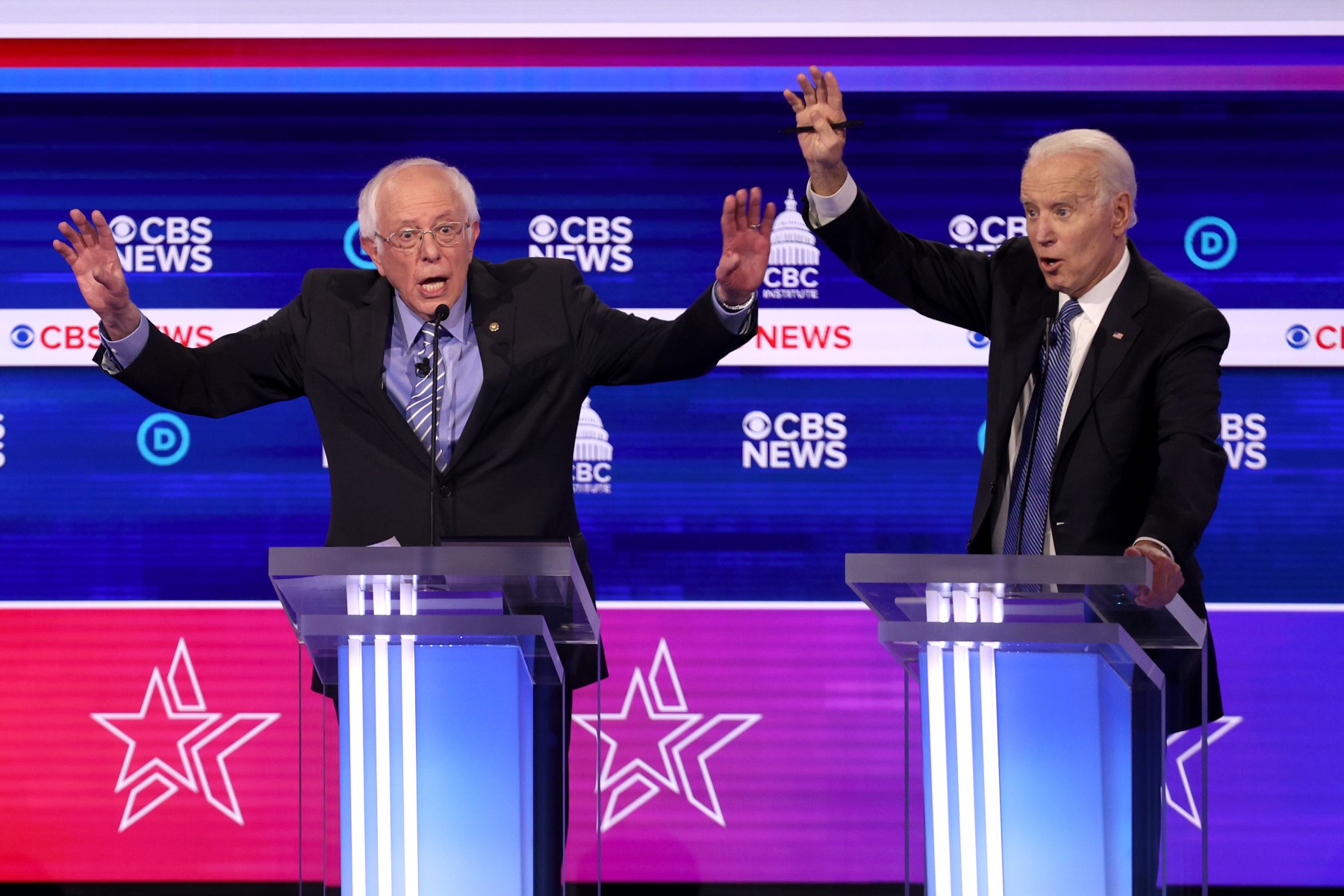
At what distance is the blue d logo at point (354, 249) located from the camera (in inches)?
165

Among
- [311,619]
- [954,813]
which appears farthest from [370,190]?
[954,813]

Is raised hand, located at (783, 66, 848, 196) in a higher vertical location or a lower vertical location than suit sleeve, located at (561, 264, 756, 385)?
higher

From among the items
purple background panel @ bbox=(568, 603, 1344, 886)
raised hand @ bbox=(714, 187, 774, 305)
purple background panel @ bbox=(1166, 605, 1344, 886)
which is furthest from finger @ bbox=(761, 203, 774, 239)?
purple background panel @ bbox=(1166, 605, 1344, 886)

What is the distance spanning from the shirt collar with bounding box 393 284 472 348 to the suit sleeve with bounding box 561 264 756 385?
204mm

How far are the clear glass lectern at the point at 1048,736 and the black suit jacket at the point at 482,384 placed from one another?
36.2 inches

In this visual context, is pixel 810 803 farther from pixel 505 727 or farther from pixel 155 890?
pixel 505 727

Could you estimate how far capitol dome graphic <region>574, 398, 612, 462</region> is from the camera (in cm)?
419

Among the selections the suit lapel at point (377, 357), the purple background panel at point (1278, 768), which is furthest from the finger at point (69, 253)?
the purple background panel at point (1278, 768)

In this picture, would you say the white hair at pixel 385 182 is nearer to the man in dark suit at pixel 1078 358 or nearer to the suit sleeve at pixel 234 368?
the suit sleeve at pixel 234 368

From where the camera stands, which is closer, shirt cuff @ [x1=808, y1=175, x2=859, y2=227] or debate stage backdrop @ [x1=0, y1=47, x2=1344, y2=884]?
shirt cuff @ [x1=808, y1=175, x2=859, y2=227]

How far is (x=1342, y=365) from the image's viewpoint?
4.07 m

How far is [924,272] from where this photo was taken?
9.77 feet

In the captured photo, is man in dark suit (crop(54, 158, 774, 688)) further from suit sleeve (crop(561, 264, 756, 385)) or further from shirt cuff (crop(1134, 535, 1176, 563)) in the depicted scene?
shirt cuff (crop(1134, 535, 1176, 563))

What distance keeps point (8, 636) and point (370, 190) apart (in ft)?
6.63
